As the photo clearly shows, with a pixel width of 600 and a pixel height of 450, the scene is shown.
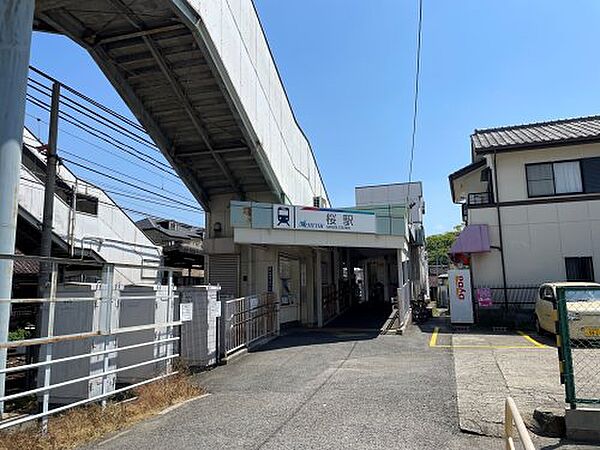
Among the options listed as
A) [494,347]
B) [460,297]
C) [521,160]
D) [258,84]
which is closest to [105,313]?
[494,347]

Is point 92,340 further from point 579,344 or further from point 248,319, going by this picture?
point 579,344

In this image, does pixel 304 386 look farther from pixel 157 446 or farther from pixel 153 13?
pixel 153 13

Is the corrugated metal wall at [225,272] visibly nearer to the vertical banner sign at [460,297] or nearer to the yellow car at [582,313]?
the vertical banner sign at [460,297]

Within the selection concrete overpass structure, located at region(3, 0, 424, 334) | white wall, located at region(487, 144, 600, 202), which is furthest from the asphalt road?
white wall, located at region(487, 144, 600, 202)

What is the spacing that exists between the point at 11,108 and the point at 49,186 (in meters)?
3.59

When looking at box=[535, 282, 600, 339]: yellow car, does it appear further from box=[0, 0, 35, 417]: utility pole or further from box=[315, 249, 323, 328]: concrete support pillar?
box=[0, 0, 35, 417]: utility pole

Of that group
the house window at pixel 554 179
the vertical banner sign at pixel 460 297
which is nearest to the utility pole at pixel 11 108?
the vertical banner sign at pixel 460 297

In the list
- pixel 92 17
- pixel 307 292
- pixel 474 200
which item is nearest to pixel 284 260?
pixel 307 292

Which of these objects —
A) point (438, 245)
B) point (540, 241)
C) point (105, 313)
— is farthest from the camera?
point (438, 245)

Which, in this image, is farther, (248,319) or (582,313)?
(248,319)

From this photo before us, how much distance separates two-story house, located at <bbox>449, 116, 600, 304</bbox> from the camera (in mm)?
15688

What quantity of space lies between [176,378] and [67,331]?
2.05 m

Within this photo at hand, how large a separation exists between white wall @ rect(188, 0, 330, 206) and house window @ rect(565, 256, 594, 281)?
10.4m

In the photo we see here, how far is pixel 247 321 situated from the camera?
11.7 meters
